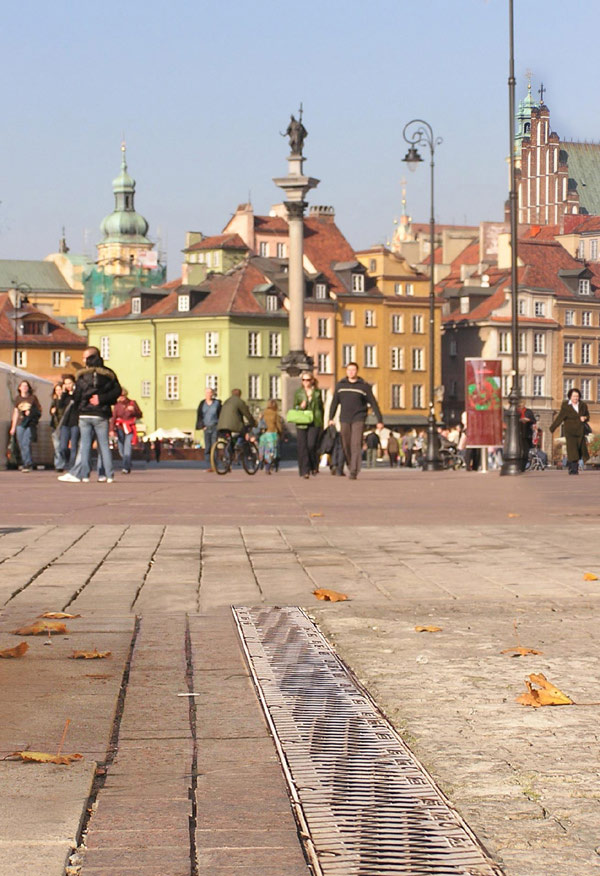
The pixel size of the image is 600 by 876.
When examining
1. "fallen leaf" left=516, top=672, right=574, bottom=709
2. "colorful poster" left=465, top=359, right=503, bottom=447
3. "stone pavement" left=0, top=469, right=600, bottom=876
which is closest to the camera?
"stone pavement" left=0, top=469, right=600, bottom=876

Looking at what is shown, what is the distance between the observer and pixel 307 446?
1186 inches

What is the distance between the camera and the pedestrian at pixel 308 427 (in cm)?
2967

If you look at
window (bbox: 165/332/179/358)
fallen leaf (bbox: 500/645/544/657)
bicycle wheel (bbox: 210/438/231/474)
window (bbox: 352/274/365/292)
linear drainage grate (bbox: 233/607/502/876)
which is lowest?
linear drainage grate (bbox: 233/607/502/876)

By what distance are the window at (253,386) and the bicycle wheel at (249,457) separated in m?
80.8

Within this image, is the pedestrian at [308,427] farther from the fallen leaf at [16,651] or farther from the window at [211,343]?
the window at [211,343]

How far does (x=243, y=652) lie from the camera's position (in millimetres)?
7625

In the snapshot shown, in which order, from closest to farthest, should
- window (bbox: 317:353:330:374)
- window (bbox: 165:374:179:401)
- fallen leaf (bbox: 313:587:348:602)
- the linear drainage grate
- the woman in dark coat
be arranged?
the linear drainage grate < fallen leaf (bbox: 313:587:348:602) < the woman in dark coat < window (bbox: 165:374:179:401) < window (bbox: 317:353:330:374)

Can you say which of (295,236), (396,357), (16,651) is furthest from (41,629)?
(396,357)

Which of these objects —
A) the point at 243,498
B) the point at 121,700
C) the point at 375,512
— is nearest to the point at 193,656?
the point at 121,700

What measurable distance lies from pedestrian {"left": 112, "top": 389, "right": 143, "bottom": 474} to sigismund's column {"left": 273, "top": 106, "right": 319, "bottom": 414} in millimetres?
22949

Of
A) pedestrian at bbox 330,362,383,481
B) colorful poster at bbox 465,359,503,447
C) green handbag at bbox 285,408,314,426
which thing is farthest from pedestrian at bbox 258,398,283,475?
pedestrian at bbox 330,362,383,481

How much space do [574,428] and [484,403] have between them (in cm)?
330

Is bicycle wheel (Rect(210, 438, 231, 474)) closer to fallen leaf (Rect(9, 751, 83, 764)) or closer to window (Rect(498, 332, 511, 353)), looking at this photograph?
fallen leaf (Rect(9, 751, 83, 764))

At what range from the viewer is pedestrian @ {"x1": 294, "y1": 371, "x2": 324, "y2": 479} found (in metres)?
29.7
